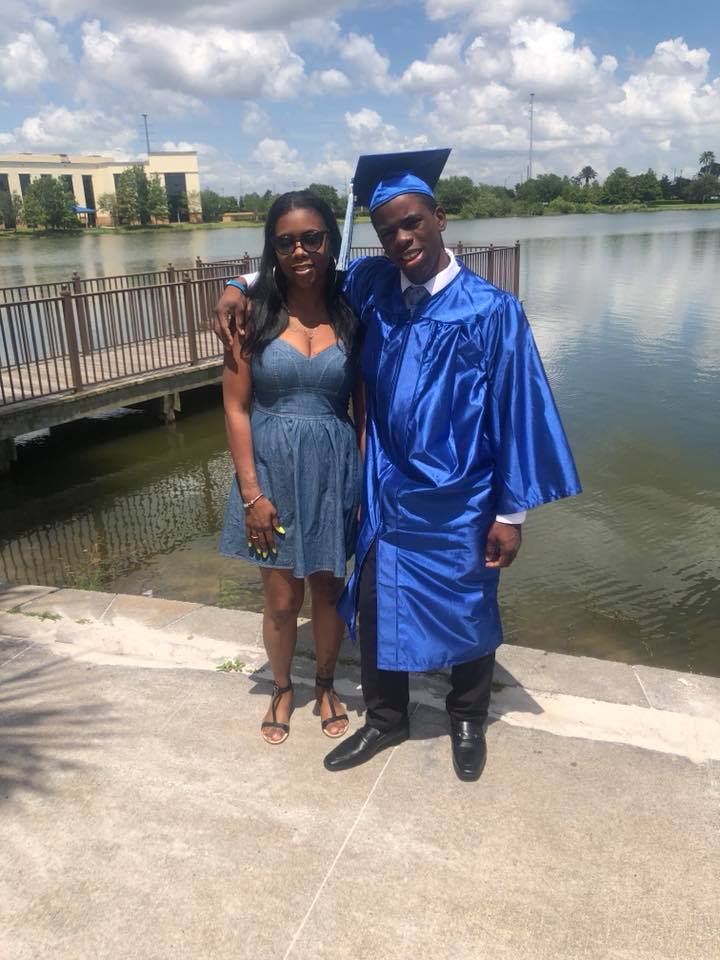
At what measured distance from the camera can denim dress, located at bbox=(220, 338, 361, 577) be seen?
8.70 feet

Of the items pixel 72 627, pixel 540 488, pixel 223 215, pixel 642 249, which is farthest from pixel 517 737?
pixel 223 215

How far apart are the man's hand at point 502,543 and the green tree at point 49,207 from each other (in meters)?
83.2

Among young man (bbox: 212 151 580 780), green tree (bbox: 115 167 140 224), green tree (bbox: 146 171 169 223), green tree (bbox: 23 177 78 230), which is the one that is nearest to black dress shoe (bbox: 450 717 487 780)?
young man (bbox: 212 151 580 780)

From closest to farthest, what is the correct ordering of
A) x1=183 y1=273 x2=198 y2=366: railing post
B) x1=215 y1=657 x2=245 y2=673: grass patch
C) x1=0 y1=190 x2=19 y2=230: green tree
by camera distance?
1. x1=215 y1=657 x2=245 y2=673: grass patch
2. x1=183 y1=273 x2=198 y2=366: railing post
3. x1=0 y1=190 x2=19 y2=230: green tree

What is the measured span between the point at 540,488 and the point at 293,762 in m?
1.32

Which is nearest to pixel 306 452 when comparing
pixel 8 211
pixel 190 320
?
pixel 190 320

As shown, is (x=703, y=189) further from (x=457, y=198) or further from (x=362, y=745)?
(x=362, y=745)

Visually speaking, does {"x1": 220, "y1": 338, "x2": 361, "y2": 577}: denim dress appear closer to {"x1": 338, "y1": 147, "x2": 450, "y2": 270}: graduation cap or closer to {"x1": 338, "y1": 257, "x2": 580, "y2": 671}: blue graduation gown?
{"x1": 338, "y1": 257, "x2": 580, "y2": 671}: blue graduation gown

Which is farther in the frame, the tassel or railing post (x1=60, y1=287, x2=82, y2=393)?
railing post (x1=60, y1=287, x2=82, y2=393)

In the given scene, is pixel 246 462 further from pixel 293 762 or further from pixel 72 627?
pixel 72 627

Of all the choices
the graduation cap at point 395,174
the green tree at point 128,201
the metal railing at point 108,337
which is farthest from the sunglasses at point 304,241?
the green tree at point 128,201

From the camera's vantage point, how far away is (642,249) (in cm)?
3531

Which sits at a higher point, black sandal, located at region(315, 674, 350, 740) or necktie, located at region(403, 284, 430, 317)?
necktie, located at region(403, 284, 430, 317)

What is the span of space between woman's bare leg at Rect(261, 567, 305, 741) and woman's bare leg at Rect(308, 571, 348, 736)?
76 mm
